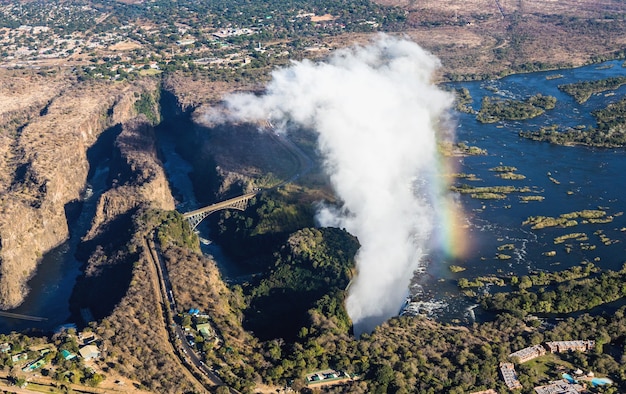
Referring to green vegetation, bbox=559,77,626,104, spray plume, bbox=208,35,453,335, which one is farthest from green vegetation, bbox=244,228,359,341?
green vegetation, bbox=559,77,626,104

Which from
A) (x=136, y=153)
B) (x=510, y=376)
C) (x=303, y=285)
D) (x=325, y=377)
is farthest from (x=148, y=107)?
(x=510, y=376)

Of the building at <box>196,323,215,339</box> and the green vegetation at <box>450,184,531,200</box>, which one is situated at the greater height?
the green vegetation at <box>450,184,531,200</box>

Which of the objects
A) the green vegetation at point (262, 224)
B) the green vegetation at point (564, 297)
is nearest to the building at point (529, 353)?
the green vegetation at point (564, 297)

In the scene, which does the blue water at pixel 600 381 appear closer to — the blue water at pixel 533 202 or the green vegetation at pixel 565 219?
the blue water at pixel 533 202

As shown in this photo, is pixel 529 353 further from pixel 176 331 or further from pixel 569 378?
pixel 176 331

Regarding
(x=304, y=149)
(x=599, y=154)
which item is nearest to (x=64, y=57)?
(x=304, y=149)

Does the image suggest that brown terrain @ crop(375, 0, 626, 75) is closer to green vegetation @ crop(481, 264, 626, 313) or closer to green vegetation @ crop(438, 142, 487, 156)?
green vegetation @ crop(438, 142, 487, 156)

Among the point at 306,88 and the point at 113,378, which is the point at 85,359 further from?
the point at 306,88
